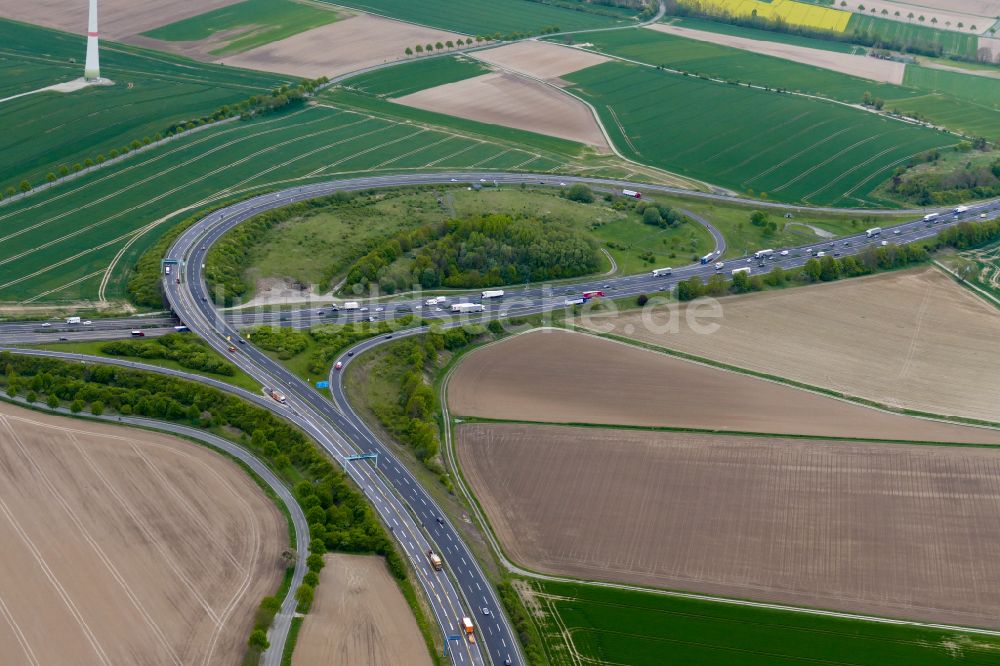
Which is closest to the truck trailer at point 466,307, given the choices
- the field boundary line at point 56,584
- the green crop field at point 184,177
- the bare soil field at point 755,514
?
the bare soil field at point 755,514

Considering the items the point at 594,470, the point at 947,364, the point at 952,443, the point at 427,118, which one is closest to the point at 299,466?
the point at 594,470

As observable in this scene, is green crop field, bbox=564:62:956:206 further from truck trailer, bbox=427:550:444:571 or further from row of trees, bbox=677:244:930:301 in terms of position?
truck trailer, bbox=427:550:444:571

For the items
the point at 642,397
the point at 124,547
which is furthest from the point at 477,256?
the point at 124,547

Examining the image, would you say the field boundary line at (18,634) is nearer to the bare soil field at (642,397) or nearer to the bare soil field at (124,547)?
the bare soil field at (124,547)

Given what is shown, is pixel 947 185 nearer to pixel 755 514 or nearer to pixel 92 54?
pixel 755 514

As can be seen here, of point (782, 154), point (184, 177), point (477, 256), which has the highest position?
point (782, 154)

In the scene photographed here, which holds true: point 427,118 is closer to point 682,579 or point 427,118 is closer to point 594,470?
point 594,470

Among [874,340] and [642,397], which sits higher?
[874,340]

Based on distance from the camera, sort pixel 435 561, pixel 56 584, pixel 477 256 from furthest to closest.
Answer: pixel 477 256 → pixel 435 561 → pixel 56 584
